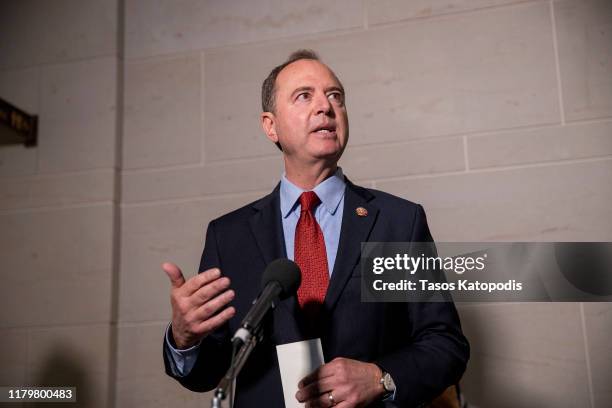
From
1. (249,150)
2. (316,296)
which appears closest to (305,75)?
(316,296)

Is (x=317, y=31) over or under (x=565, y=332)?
over

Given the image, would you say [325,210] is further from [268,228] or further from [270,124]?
[270,124]

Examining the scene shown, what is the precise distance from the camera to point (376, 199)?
1.85 m

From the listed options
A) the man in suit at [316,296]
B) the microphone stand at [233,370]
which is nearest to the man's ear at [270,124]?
the man in suit at [316,296]

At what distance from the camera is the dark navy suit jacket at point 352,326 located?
1555mm

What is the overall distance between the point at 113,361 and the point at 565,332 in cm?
194

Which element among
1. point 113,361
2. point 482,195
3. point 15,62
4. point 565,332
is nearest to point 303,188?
point 482,195

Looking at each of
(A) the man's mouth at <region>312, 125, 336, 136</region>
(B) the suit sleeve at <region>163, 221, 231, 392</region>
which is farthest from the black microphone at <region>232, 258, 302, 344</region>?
(A) the man's mouth at <region>312, 125, 336, 136</region>

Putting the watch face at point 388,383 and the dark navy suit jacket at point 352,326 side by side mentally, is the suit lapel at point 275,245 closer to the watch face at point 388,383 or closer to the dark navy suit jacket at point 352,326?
the dark navy suit jacket at point 352,326

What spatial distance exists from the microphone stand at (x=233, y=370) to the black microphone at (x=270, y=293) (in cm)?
1

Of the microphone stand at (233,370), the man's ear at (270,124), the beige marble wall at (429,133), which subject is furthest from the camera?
the beige marble wall at (429,133)

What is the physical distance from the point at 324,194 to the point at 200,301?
0.60 m

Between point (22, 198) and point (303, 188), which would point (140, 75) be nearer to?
point (22, 198)

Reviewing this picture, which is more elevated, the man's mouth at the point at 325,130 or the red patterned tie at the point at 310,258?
the man's mouth at the point at 325,130
